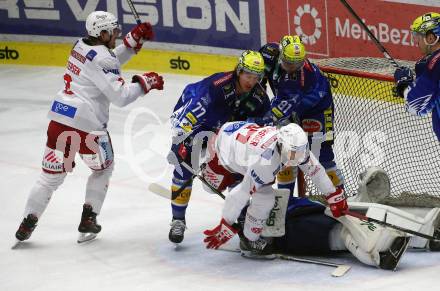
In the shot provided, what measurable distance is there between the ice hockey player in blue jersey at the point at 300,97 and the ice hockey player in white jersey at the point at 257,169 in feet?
2.03

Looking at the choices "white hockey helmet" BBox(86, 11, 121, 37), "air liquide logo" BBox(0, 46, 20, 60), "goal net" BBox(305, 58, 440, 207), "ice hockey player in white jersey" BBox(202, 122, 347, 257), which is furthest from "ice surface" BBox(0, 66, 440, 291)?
"air liquide logo" BBox(0, 46, 20, 60)

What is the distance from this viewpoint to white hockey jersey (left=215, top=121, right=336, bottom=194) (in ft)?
18.2

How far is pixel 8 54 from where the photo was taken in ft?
35.9

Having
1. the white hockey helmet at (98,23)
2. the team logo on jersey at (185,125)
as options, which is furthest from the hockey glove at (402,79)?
the white hockey helmet at (98,23)

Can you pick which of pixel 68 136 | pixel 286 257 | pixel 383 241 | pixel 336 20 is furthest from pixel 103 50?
pixel 336 20

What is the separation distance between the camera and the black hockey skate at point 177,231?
623 centimetres

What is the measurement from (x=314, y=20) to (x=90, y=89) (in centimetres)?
352

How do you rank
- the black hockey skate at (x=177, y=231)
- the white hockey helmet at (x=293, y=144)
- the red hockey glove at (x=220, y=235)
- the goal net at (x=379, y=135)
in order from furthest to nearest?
1. the goal net at (x=379, y=135)
2. the black hockey skate at (x=177, y=231)
3. the red hockey glove at (x=220, y=235)
4. the white hockey helmet at (x=293, y=144)

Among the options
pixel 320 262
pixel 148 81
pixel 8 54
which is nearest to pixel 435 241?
pixel 320 262

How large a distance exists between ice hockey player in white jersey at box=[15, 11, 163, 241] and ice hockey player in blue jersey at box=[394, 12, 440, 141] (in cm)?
162

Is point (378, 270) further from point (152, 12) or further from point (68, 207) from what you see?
point (152, 12)

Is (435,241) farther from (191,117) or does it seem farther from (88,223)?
(88,223)

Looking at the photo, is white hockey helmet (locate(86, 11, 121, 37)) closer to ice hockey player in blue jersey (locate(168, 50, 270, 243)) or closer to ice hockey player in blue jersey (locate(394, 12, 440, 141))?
ice hockey player in blue jersey (locate(168, 50, 270, 243))

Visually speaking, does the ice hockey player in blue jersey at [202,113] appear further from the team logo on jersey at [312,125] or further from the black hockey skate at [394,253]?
the black hockey skate at [394,253]
